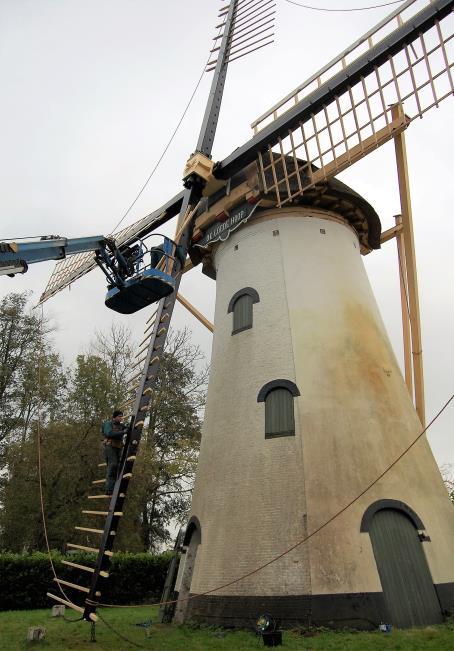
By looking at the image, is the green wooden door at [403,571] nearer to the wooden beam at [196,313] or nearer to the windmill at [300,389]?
the windmill at [300,389]

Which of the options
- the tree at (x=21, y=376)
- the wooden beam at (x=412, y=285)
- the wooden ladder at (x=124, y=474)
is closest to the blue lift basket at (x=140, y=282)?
the wooden ladder at (x=124, y=474)

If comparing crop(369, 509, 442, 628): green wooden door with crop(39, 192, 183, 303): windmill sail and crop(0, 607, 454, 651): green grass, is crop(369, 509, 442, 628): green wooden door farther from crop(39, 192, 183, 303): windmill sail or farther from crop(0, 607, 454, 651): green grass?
crop(39, 192, 183, 303): windmill sail

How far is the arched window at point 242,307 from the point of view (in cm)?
1157

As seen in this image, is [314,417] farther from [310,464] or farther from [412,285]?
[412,285]

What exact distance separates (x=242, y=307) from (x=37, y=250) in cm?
569

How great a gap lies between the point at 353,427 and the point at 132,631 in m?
5.45

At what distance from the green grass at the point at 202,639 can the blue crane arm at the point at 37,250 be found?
18.0 feet

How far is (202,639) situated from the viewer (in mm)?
8227

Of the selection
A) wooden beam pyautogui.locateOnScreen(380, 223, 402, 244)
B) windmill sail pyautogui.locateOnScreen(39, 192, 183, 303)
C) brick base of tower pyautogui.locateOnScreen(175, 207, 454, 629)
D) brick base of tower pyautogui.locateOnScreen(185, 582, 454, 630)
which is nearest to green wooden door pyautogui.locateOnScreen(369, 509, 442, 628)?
brick base of tower pyautogui.locateOnScreen(175, 207, 454, 629)

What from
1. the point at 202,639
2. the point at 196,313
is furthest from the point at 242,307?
the point at 202,639

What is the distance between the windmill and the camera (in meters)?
8.44

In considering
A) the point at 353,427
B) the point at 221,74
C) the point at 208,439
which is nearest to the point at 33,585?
the point at 208,439

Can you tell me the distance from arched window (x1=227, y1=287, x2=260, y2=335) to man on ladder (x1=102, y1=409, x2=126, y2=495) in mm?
3871

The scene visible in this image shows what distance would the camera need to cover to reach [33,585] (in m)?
13.8
